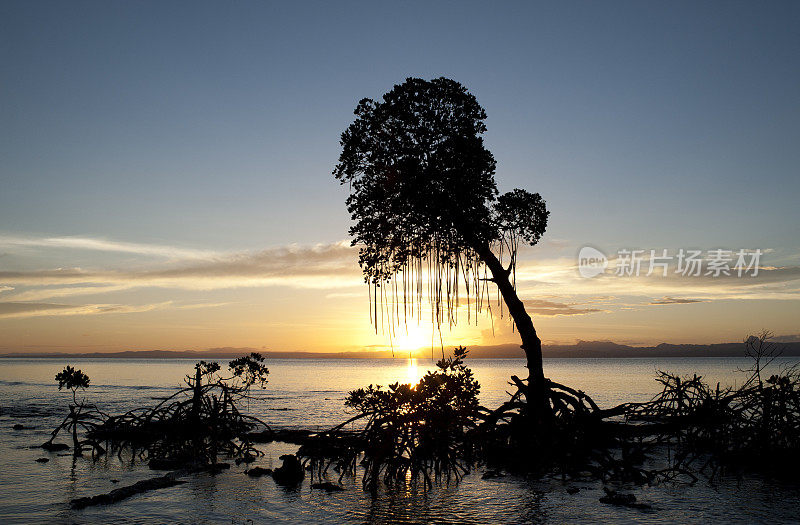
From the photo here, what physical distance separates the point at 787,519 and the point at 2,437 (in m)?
37.7

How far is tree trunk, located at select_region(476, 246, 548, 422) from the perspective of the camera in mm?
20359

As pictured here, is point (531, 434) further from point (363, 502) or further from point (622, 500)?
point (363, 502)

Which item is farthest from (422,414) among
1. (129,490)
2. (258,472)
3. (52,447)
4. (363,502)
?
(52,447)

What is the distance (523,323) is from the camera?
2050 cm

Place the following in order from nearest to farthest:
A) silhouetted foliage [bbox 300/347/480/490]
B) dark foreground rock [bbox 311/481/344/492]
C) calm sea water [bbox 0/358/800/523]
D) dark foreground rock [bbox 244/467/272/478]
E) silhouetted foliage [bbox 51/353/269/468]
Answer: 1. calm sea water [bbox 0/358/800/523]
2. silhouetted foliage [bbox 300/347/480/490]
3. dark foreground rock [bbox 311/481/344/492]
4. dark foreground rock [bbox 244/467/272/478]
5. silhouetted foliage [bbox 51/353/269/468]

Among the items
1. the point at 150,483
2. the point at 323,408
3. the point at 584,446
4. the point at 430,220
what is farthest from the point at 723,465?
the point at 323,408

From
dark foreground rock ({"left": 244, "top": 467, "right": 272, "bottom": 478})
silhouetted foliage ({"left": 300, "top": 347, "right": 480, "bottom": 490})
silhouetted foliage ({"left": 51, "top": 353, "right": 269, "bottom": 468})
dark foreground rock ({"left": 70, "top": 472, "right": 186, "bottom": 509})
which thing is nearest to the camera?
silhouetted foliage ({"left": 300, "top": 347, "right": 480, "bottom": 490})

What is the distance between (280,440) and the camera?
3178 cm

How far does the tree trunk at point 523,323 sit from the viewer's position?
20359 millimetres

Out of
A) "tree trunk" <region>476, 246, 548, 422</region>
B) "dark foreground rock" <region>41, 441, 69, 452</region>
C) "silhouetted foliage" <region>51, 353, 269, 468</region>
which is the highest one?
"tree trunk" <region>476, 246, 548, 422</region>

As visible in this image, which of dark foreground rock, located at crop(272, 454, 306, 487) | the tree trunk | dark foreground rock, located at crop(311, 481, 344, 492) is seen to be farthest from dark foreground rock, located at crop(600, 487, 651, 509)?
dark foreground rock, located at crop(272, 454, 306, 487)

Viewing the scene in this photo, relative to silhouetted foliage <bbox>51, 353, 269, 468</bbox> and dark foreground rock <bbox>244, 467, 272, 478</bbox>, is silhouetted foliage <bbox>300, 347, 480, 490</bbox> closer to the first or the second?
dark foreground rock <bbox>244, 467, 272, 478</bbox>

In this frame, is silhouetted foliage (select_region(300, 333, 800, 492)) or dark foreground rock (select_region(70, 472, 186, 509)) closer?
silhouetted foliage (select_region(300, 333, 800, 492))

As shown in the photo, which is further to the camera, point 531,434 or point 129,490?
point 531,434
